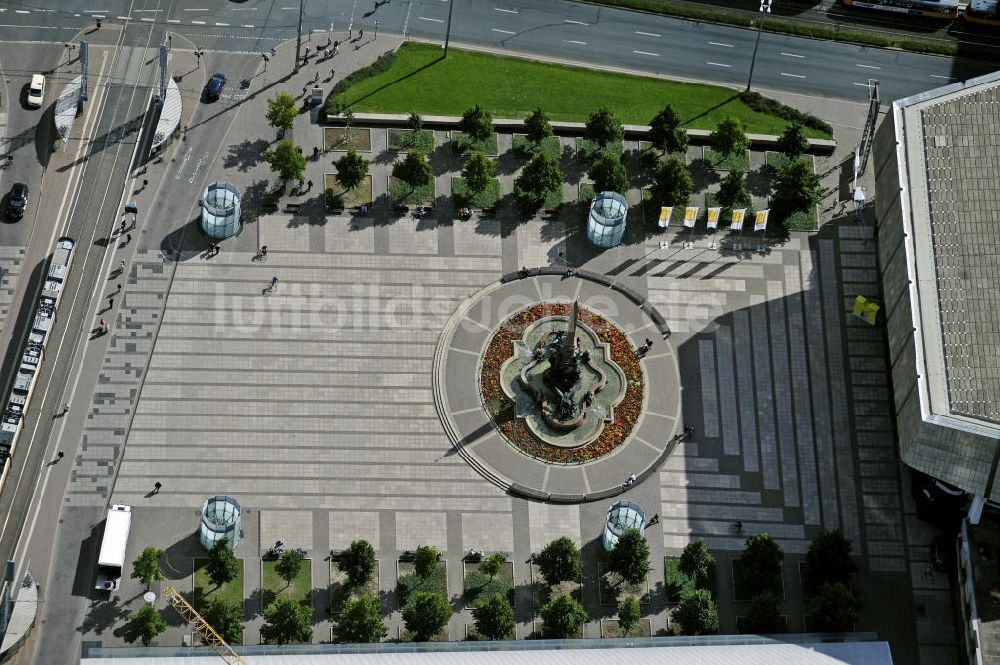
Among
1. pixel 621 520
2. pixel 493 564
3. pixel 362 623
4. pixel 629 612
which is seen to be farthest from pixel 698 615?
pixel 362 623

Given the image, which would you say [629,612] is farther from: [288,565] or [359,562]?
[288,565]

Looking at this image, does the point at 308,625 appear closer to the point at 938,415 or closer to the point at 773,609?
the point at 773,609

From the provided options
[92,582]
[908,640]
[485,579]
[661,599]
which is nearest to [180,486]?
[92,582]

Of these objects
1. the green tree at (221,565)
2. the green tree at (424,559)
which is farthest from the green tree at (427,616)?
the green tree at (221,565)

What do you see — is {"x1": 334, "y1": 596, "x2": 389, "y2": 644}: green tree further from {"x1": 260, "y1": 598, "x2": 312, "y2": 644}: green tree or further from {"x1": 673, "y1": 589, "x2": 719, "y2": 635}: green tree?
{"x1": 673, "y1": 589, "x2": 719, "y2": 635}: green tree

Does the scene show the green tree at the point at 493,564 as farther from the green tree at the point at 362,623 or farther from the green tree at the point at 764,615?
the green tree at the point at 764,615

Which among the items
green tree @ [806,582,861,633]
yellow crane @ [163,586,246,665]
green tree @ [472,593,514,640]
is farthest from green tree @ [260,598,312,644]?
green tree @ [806,582,861,633]
